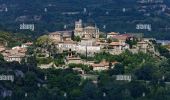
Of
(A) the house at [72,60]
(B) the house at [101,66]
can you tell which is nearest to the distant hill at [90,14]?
(A) the house at [72,60]

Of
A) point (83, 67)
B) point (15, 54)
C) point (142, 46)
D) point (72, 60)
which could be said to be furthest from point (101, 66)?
point (142, 46)

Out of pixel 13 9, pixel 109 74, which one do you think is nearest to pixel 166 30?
pixel 13 9

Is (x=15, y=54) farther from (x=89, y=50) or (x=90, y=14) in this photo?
(x=90, y=14)

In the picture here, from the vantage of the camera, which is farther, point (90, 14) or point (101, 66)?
point (90, 14)

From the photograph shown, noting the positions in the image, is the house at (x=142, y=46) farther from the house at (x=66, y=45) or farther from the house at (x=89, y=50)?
the house at (x=66, y=45)

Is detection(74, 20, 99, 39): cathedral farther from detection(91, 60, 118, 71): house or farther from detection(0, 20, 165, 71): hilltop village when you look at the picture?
detection(91, 60, 118, 71): house
